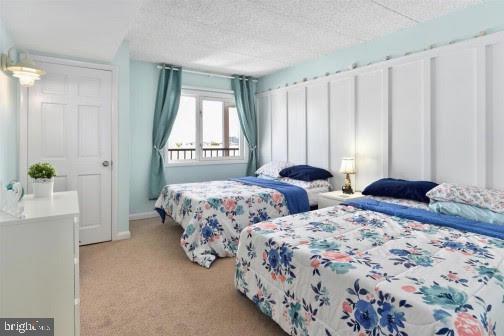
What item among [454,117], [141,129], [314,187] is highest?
[141,129]

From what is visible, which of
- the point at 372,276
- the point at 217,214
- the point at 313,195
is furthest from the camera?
the point at 313,195

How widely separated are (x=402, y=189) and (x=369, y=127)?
41.6 inches

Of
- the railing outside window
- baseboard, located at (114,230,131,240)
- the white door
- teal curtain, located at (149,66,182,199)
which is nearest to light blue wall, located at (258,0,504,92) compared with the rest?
the railing outside window

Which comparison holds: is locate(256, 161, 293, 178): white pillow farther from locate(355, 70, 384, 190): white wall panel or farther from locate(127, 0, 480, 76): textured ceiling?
locate(127, 0, 480, 76): textured ceiling

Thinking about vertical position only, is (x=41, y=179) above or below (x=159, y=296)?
above

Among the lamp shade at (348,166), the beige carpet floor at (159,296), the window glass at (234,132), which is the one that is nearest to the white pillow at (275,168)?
the window glass at (234,132)

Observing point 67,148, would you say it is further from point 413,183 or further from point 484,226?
point 484,226

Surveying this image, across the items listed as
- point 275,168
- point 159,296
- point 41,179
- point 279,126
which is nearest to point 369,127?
point 275,168

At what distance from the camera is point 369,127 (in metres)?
3.68

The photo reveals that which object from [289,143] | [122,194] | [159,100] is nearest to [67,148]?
[122,194]

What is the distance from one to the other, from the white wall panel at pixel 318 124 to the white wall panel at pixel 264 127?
1.02 metres

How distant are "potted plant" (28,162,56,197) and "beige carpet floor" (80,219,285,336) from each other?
853 millimetres

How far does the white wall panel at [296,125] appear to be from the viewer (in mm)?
4656

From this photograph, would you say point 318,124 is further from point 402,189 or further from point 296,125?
point 402,189
